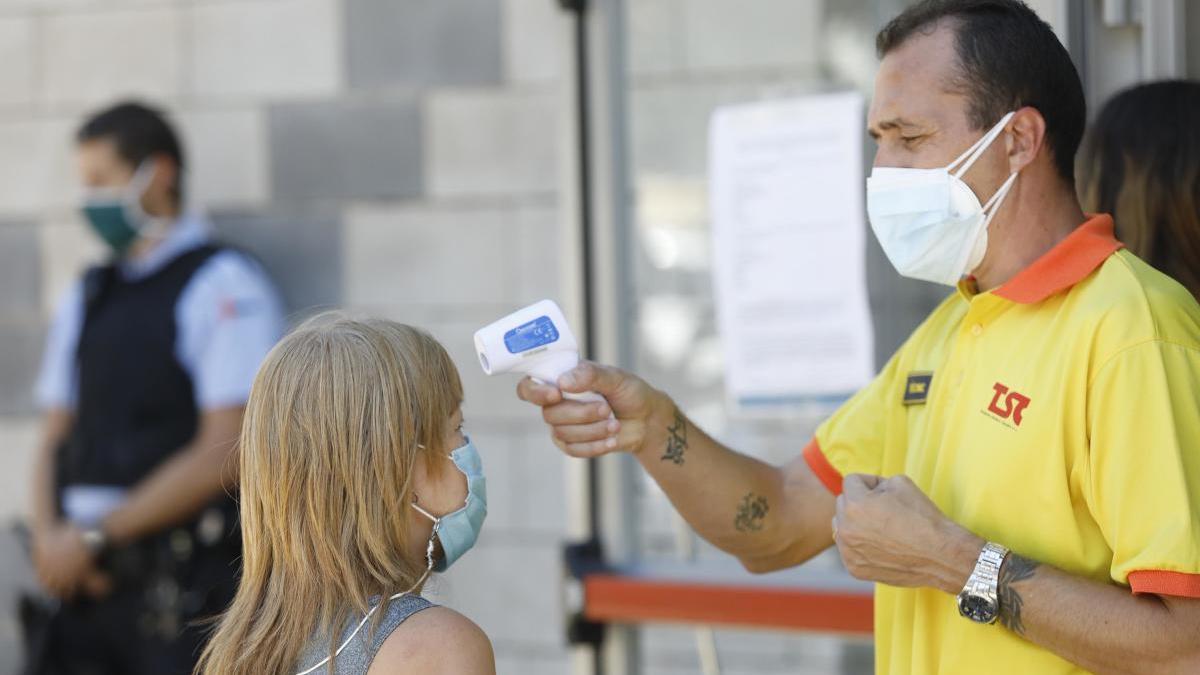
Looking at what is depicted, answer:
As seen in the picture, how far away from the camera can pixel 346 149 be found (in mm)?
4684

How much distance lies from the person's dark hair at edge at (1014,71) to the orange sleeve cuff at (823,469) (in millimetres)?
609

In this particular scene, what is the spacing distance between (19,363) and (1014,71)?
3.88 meters

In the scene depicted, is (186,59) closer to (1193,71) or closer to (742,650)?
(742,650)

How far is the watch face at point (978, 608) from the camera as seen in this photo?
6.60 ft

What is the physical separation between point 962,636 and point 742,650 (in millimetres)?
1657

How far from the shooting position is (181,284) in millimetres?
4395

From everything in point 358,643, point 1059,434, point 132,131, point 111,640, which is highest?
point 132,131

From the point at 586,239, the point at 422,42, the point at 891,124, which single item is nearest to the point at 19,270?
the point at 422,42

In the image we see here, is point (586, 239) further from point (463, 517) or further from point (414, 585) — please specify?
point (414, 585)

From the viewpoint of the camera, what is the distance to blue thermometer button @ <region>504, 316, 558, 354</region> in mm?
2225

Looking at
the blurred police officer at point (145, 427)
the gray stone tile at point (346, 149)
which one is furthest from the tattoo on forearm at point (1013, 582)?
the gray stone tile at point (346, 149)

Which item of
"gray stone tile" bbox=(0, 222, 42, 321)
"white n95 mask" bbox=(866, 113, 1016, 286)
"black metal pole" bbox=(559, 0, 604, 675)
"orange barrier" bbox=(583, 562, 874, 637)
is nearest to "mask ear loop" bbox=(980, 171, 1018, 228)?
"white n95 mask" bbox=(866, 113, 1016, 286)

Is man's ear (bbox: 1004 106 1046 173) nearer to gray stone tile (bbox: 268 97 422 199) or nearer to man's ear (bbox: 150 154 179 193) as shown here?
gray stone tile (bbox: 268 97 422 199)

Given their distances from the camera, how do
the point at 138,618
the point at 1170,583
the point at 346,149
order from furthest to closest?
the point at 346,149
the point at 138,618
the point at 1170,583
